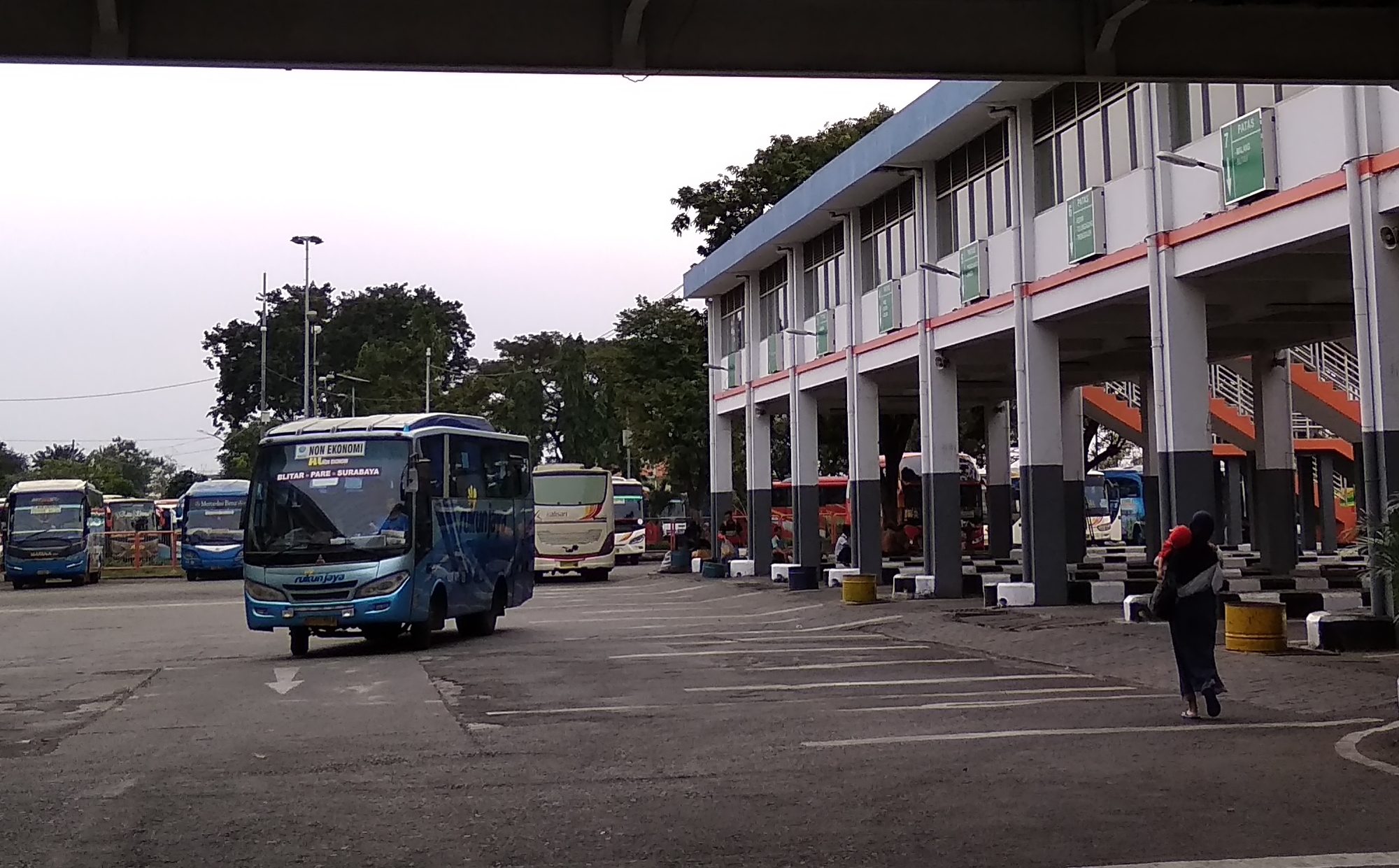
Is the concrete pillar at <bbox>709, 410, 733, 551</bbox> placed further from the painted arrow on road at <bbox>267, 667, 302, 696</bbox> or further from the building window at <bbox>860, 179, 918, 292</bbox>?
the painted arrow on road at <bbox>267, 667, 302, 696</bbox>

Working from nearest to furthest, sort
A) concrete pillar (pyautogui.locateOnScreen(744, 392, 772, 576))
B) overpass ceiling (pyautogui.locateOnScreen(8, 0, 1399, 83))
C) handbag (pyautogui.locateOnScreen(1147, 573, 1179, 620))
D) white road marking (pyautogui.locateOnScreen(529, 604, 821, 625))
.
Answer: overpass ceiling (pyautogui.locateOnScreen(8, 0, 1399, 83)) < handbag (pyautogui.locateOnScreen(1147, 573, 1179, 620)) < white road marking (pyautogui.locateOnScreen(529, 604, 821, 625)) < concrete pillar (pyautogui.locateOnScreen(744, 392, 772, 576))

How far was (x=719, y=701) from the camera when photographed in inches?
527

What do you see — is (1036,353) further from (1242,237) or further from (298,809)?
(298,809)

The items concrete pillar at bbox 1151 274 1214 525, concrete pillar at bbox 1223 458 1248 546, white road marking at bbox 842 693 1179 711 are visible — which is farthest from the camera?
concrete pillar at bbox 1223 458 1248 546

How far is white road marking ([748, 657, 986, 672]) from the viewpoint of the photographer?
16.3 meters

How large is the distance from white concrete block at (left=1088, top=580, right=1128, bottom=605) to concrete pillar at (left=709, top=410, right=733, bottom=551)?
55.5ft

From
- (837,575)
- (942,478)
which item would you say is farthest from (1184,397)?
(837,575)

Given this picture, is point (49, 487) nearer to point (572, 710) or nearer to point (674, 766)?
point (572, 710)

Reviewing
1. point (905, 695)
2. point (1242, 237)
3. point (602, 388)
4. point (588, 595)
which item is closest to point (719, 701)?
point (905, 695)

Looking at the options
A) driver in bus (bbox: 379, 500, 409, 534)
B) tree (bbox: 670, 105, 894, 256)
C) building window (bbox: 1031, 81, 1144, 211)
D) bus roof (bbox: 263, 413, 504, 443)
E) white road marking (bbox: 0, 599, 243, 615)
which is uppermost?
tree (bbox: 670, 105, 894, 256)

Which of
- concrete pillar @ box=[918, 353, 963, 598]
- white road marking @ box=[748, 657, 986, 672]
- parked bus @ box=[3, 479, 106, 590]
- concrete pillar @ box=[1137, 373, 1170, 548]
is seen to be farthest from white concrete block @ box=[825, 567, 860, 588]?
parked bus @ box=[3, 479, 106, 590]

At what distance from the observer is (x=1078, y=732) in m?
10.9

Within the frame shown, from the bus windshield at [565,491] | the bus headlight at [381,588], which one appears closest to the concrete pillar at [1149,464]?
the bus windshield at [565,491]

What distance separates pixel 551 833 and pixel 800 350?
27.4 meters
